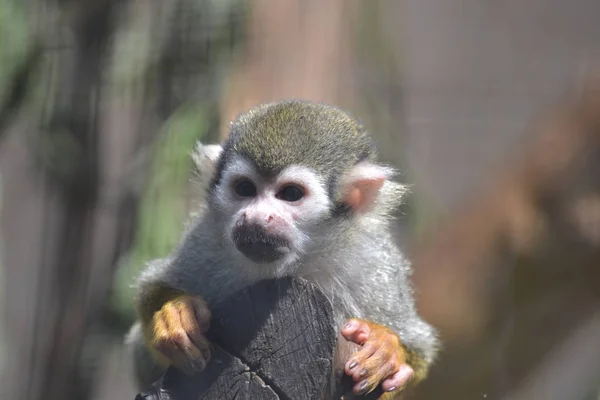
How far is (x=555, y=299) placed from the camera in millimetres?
4254

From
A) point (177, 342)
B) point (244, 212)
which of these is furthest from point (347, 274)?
point (177, 342)

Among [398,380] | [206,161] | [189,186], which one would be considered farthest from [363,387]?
[189,186]

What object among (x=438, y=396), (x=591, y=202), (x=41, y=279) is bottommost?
(x=438, y=396)

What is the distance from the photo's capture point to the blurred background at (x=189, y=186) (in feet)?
13.6

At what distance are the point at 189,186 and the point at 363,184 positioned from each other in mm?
1253

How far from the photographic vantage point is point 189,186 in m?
3.75

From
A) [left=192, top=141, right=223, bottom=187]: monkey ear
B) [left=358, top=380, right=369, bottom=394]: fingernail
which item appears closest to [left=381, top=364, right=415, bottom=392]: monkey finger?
[left=358, top=380, right=369, bottom=394]: fingernail

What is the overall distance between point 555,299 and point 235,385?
2898 millimetres

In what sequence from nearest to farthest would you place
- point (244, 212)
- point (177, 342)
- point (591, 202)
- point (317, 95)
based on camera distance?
1. point (177, 342)
2. point (244, 212)
3. point (591, 202)
4. point (317, 95)

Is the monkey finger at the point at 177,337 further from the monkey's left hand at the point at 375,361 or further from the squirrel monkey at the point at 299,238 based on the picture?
the monkey's left hand at the point at 375,361

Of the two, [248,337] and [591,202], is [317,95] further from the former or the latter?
[248,337]

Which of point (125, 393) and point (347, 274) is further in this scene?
point (125, 393)

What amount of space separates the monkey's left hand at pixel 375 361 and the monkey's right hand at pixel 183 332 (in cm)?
34

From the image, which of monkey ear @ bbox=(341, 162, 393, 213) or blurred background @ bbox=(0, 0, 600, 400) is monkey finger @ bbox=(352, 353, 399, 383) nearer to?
monkey ear @ bbox=(341, 162, 393, 213)
